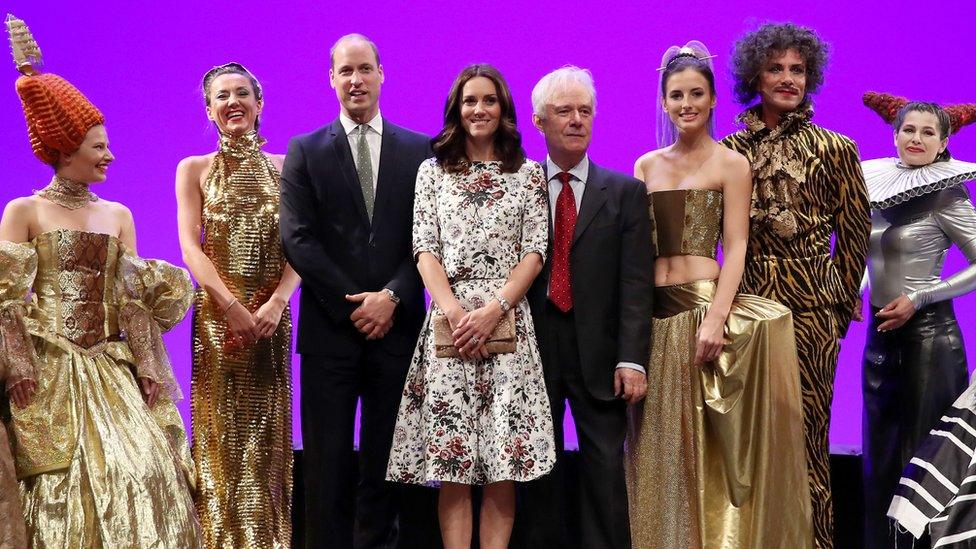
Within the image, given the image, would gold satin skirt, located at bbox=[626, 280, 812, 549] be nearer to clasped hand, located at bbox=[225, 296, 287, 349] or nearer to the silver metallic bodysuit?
the silver metallic bodysuit

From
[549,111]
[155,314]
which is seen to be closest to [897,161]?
[549,111]

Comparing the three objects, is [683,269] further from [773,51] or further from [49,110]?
[49,110]

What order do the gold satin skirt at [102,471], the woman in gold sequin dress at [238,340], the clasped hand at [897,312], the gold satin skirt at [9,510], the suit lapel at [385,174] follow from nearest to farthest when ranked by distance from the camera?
the gold satin skirt at [9,510]
the gold satin skirt at [102,471]
the suit lapel at [385,174]
the woman in gold sequin dress at [238,340]
the clasped hand at [897,312]

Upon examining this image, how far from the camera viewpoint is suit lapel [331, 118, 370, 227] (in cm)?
407

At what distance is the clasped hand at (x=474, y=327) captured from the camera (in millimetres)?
3738

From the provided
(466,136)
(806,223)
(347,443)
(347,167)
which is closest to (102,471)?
(347,443)

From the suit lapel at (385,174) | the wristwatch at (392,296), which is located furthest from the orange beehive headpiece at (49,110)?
the wristwatch at (392,296)

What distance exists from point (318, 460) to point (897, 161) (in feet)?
8.61

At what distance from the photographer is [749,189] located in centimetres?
418

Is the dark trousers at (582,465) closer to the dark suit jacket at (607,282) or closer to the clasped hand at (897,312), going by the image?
the dark suit jacket at (607,282)

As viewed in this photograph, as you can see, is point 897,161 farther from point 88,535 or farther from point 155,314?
point 88,535

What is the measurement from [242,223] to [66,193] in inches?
28.5

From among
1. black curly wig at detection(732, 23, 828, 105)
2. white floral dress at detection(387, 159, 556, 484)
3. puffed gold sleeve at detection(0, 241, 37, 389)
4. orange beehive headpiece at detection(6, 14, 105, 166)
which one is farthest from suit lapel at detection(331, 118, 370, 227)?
black curly wig at detection(732, 23, 828, 105)

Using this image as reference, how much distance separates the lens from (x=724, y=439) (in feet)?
13.2
